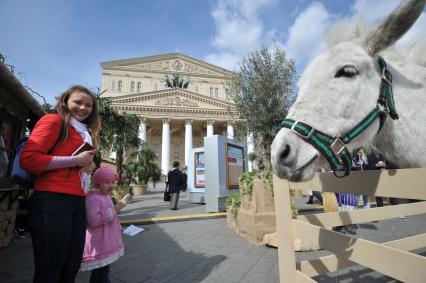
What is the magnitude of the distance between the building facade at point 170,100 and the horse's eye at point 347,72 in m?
30.3

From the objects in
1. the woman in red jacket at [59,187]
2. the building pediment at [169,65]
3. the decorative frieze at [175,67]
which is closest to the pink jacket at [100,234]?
the woman in red jacket at [59,187]

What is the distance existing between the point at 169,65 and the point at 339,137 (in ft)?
187

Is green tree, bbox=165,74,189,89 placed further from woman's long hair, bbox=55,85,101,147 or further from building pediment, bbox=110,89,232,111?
woman's long hair, bbox=55,85,101,147

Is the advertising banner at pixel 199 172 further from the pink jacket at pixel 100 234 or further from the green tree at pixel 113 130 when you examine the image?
the pink jacket at pixel 100 234

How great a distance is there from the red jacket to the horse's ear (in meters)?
2.12

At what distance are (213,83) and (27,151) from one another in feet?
184

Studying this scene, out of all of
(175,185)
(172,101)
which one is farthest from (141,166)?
(172,101)

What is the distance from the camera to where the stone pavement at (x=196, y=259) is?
3174 millimetres

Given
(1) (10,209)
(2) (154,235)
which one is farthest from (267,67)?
(1) (10,209)

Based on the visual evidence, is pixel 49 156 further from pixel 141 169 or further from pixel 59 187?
pixel 141 169

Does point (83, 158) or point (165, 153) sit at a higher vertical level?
point (165, 153)

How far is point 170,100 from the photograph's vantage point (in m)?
41.8

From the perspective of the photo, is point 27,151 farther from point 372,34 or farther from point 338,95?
point 372,34

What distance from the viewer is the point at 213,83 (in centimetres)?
5591
